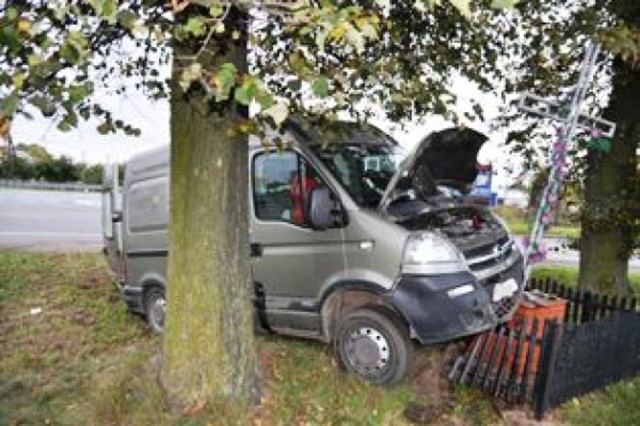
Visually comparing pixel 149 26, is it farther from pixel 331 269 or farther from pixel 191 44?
pixel 331 269

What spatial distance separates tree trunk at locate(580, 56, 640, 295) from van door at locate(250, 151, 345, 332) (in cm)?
462

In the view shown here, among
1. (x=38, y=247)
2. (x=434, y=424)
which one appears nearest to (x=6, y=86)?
(x=434, y=424)

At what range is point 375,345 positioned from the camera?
6.27 m

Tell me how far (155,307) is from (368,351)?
2.75 meters

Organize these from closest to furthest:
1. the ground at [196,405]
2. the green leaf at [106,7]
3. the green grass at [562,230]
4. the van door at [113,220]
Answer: the green leaf at [106,7], the ground at [196,405], the van door at [113,220], the green grass at [562,230]

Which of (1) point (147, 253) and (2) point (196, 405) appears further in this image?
(1) point (147, 253)

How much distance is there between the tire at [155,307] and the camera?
7.91 meters

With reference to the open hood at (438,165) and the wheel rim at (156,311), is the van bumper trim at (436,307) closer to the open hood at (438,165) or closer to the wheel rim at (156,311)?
the open hood at (438,165)

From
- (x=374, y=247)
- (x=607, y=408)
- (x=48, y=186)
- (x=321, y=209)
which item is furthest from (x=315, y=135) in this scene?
(x=48, y=186)

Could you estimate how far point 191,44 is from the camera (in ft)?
15.3

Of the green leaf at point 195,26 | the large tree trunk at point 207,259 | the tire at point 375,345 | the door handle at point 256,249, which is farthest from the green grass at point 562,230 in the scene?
the green leaf at point 195,26

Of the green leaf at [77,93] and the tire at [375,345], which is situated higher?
the green leaf at [77,93]

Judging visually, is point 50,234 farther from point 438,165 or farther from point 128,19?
point 128,19

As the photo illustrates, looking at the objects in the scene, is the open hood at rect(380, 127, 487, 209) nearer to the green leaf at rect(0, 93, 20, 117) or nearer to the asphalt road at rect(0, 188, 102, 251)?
the green leaf at rect(0, 93, 20, 117)
